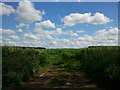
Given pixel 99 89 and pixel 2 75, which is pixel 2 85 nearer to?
pixel 2 75

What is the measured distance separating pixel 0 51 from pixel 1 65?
135 cm

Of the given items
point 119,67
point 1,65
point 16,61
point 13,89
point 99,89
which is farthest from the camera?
point 16,61

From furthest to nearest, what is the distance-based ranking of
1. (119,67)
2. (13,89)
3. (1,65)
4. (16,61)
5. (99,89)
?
(16,61) → (1,65) → (13,89) → (99,89) → (119,67)

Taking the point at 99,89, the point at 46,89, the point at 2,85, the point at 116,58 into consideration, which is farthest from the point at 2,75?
the point at 116,58

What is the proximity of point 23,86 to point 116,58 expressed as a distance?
15.2ft

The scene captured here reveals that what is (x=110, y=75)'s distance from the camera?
8.43m

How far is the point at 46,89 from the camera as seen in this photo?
9469 mm

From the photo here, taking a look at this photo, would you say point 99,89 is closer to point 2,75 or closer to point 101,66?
point 101,66

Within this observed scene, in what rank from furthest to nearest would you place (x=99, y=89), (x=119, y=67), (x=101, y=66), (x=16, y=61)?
1. (x=16, y=61)
2. (x=101, y=66)
3. (x=99, y=89)
4. (x=119, y=67)

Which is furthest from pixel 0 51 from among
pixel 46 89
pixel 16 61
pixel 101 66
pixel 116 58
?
pixel 116 58

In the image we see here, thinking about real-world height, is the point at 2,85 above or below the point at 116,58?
below

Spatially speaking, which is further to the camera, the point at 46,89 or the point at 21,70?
the point at 21,70

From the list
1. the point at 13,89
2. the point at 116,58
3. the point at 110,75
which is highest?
the point at 116,58

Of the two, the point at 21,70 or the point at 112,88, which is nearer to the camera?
the point at 112,88
